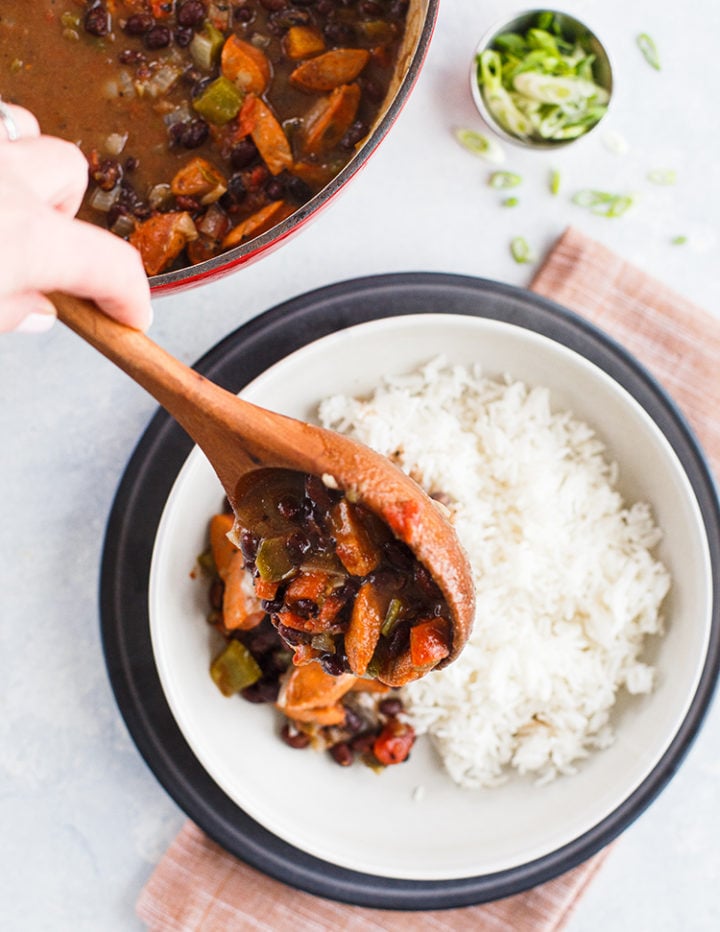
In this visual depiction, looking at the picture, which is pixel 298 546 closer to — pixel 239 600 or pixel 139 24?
pixel 239 600

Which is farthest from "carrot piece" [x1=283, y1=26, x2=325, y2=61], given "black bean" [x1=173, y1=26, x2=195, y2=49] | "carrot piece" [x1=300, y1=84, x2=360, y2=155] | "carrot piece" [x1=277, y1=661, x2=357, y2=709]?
"carrot piece" [x1=277, y1=661, x2=357, y2=709]

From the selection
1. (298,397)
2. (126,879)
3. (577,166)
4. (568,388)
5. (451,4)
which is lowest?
(126,879)

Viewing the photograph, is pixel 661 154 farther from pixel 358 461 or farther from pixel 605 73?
pixel 358 461

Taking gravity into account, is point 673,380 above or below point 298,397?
above

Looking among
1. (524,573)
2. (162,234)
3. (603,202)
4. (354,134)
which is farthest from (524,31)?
(524,573)

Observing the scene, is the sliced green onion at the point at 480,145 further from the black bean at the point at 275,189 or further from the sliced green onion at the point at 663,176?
the black bean at the point at 275,189

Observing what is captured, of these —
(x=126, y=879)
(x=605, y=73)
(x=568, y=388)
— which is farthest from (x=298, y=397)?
(x=126, y=879)

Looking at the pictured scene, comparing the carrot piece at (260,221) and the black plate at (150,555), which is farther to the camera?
the black plate at (150,555)

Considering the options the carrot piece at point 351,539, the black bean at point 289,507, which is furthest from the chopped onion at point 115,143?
the carrot piece at point 351,539
